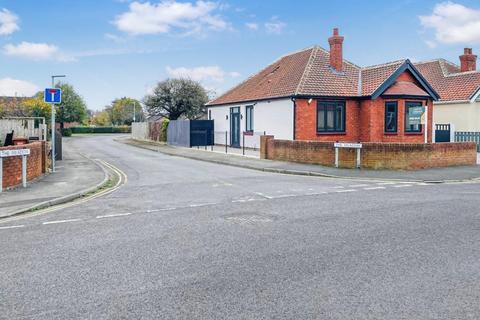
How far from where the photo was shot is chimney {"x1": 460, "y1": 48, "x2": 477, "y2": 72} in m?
36.7

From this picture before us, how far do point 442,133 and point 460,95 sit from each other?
3.32 meters

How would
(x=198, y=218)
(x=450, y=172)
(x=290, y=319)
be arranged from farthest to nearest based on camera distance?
(x=450, y=172)
(x=198, y=218)
(x=290, y=319)

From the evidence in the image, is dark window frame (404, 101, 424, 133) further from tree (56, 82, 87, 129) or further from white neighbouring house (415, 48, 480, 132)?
tree (56, 82, 87, 129)

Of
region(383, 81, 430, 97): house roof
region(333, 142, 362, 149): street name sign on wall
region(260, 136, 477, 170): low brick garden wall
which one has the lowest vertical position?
region(260, 136, 477, 170): low brick garden wall

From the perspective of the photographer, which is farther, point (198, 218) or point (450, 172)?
point (450, 172)

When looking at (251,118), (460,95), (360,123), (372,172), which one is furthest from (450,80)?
(372,172)

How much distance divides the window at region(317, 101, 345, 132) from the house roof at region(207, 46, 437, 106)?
26.7 inches

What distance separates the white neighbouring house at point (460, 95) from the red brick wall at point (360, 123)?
5.83m

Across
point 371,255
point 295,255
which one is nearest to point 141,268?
point 295,255

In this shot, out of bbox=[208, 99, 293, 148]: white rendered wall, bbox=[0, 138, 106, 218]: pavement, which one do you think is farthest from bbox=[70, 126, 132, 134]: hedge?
bbox=[0, 138, 106, 218]: pavement

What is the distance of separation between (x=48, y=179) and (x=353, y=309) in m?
12.5

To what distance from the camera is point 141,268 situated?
19.1 feet

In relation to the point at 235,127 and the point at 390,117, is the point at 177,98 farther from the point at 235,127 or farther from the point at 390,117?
the point at 390,117

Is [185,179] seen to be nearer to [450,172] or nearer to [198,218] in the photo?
[198,218]
